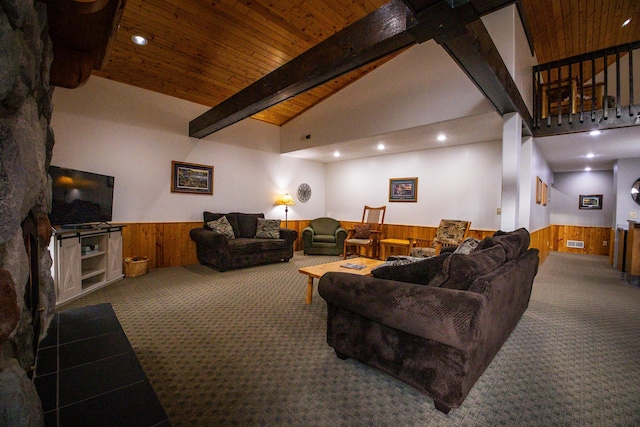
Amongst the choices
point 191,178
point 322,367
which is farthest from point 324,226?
point 322,367

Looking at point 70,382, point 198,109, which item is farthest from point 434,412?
point 198,109

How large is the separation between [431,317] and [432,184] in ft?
14.6

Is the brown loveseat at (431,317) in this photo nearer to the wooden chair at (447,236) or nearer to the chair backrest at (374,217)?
the wooden chair at (447,236)

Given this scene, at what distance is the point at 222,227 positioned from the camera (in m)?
4.72

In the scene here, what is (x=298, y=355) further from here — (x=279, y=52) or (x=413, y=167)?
(x=413, y=167)

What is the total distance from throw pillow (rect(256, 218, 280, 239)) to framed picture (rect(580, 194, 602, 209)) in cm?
793

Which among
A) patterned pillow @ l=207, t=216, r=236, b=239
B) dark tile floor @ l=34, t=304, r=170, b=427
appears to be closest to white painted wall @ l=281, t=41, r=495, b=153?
patterned pillow @ l=207, t=216, r=236, b=239

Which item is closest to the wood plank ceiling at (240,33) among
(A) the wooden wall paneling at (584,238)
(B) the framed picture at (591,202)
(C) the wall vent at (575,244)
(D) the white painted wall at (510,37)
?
(D) the white painted wall at (510,37)

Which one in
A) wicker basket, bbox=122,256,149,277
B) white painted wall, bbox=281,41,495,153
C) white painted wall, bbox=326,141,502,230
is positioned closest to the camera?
white painted wall, bbox=281,41,495,153

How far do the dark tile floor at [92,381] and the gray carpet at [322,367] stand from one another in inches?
14.6

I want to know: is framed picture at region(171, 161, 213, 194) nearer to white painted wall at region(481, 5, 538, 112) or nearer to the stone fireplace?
the stone fireplace

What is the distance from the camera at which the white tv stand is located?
2.80 metres

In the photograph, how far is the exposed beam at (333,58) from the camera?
209 centimetres

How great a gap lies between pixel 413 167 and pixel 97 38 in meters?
5.20
